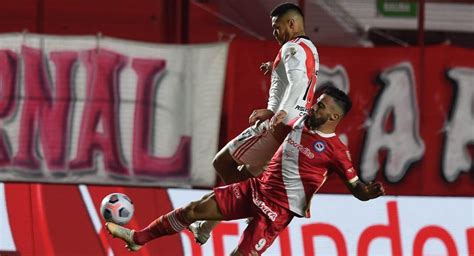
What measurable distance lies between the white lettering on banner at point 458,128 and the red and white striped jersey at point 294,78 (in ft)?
20.4

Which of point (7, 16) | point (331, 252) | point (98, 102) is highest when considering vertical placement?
point (7, 16)

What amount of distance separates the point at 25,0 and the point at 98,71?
4.20 feet

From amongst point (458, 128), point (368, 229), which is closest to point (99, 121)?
point (368, 229)

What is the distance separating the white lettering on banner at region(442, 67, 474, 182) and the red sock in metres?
6.53

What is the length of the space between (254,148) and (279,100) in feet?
1.31

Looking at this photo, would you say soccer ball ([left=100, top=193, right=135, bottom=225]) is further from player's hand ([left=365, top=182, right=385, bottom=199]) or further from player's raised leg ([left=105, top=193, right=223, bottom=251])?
player's hand ([left=365, top=182, right=385, bottom=199])

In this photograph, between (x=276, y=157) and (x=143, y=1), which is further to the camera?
(x=143, y=1)

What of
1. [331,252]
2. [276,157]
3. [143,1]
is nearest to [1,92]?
[143,1]

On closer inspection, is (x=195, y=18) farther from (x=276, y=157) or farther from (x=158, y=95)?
(x=276, y=157)

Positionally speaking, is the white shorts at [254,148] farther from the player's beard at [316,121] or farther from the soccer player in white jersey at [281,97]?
the player's beard at [316,121]

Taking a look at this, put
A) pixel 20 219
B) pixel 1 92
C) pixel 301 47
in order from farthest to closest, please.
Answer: pixel 1 92 → pixel 20 219 → pixel 301 47

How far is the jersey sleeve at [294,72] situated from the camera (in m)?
9.66

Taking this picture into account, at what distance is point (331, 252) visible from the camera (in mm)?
12820

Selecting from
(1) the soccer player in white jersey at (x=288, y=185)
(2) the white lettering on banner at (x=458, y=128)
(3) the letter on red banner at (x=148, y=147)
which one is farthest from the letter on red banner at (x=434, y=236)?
(1) the soccer player in white jersey at (x=288, y=185)
